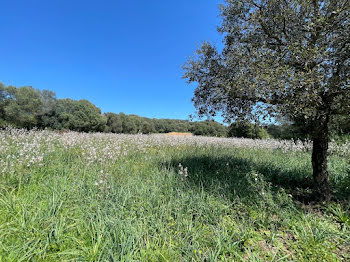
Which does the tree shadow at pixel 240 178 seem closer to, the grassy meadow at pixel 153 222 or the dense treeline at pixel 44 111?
the grassy meadow at pixel 153 222

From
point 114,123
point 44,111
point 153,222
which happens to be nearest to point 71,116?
point 44,111

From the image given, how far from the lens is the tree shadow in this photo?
14.3ft

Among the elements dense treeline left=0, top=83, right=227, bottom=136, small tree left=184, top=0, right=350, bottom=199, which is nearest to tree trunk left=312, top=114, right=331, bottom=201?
small tree left=184, top=0, right=350, bottom=199

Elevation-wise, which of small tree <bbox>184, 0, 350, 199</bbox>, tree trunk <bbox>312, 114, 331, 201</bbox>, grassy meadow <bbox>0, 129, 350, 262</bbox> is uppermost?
small tree <bbox>184, 0, 350, 199</bbox>

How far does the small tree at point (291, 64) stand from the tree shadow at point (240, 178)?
2.90 feet

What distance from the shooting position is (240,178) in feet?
17.7

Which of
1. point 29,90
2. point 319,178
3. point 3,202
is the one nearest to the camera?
point 3,202

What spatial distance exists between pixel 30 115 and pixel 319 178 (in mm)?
48229

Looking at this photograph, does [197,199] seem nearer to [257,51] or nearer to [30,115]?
[257,51]

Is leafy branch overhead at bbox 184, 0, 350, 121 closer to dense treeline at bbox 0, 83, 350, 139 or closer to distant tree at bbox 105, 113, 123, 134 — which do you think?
dense treeline at bbox 0, 83, 350, 139

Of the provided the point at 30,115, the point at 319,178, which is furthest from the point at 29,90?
the point at 319,178

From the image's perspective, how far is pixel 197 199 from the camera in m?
3.60

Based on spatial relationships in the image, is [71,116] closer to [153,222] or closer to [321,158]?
[153,222]

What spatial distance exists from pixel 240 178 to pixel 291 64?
12.6 ft
